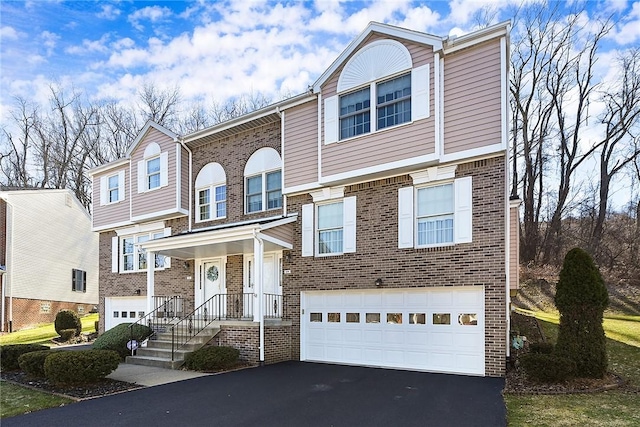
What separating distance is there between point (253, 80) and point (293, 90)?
3.04 metres

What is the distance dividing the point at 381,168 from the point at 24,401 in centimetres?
898

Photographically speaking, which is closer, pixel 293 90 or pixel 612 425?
pixel 612 425

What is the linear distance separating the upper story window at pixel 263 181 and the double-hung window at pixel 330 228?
1.72m

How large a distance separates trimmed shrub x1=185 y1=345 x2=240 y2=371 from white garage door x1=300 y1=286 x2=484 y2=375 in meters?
2.29

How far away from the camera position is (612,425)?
6.00 meters

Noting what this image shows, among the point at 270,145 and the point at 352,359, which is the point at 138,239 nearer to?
the point at 270,145

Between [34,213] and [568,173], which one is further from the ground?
[568,173]

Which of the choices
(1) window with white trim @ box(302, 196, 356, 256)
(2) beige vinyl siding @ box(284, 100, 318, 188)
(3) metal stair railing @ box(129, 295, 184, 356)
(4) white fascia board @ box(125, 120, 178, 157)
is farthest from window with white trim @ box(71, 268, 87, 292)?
(1) window with white trim @ box(302, 196, 356, 256)

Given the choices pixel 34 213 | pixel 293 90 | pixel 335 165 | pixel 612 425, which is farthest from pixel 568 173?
pixel 34 213

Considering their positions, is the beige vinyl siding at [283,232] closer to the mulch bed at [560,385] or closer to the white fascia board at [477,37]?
the white fascia board at [477,37]

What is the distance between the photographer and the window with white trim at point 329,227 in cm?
1203

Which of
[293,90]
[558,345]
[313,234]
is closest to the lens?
[558,345]

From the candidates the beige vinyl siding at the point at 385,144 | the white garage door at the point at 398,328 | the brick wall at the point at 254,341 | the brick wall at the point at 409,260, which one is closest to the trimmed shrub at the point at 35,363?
the brick wall at the point at 254,341

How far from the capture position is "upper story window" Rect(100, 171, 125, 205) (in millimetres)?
18531
